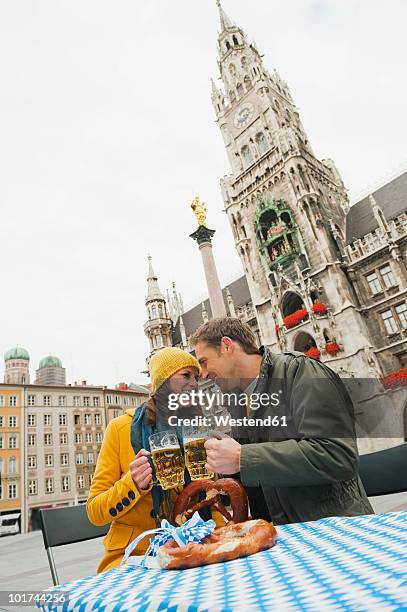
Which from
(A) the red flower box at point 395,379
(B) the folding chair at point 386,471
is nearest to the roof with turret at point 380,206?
(A) the red flower box at point 395,379

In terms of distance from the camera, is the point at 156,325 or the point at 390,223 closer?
the point at 390,223

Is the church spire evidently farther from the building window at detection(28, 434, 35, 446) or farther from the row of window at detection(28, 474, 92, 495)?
the row of window at detection(28, 474, 92, 495)

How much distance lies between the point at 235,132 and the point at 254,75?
561cm

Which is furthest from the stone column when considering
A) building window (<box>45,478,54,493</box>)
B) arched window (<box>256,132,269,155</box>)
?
building window (<box>45,478,54,493</box>)

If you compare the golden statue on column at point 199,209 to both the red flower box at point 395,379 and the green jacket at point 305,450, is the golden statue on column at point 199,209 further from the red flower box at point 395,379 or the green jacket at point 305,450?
the green jacket at point 305,450

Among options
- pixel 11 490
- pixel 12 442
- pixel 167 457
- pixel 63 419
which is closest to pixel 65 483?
pixel 11 490

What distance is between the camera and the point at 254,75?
33.2 meters

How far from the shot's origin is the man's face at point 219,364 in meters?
2.34

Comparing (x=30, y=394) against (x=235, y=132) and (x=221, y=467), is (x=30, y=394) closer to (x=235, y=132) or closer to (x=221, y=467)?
(x=235, y=132)

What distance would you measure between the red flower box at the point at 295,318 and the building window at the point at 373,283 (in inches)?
158

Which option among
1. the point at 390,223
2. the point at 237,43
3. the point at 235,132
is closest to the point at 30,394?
the point at 235,132

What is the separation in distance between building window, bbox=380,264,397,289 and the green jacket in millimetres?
21970

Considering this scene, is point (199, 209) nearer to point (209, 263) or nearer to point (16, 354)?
point (209, 263)

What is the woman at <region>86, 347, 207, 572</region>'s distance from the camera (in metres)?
2.16
